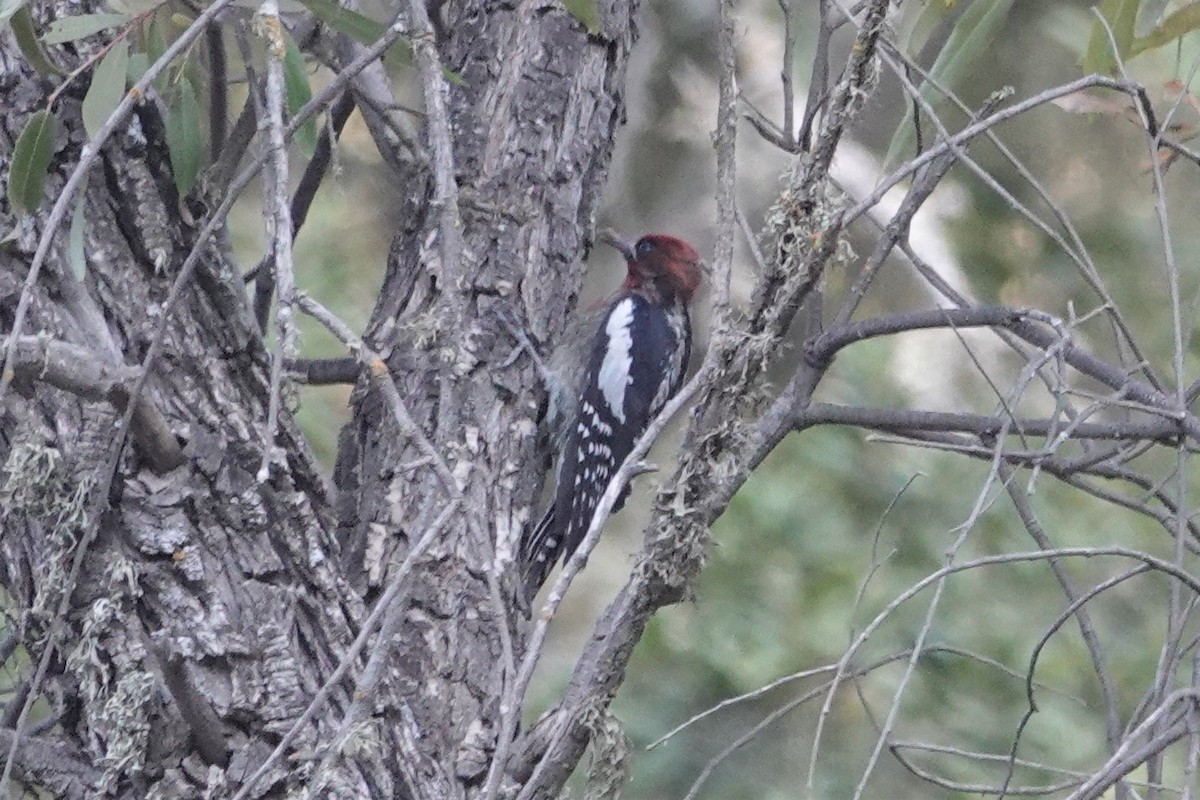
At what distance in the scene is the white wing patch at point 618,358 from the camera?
367 cm

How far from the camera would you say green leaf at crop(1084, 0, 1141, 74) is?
202 cm

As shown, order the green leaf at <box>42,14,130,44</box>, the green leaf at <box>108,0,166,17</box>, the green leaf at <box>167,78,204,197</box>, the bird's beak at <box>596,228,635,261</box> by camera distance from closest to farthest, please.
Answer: the green leaf at <box>42,14,130,44</box> < the green leaf at <box>167,78,204,197</box> < the green leaf at <box>108,0,166,17</box> < the bird's beak at <box>596,228,635,261</box>

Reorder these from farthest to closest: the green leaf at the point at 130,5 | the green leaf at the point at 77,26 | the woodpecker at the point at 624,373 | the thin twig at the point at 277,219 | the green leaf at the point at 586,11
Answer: the woodpecker at the point at 624,373 → the green leaf at the point at 130,5 → the green leaf at the point at 586,11 → the green leaf at the point at 77,26 → the thin twig at the point at 277,219

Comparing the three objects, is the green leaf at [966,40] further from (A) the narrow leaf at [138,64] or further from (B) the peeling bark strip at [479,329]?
(A) the narrow leaf at [138,64]

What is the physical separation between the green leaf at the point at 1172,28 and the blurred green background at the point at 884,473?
1038 mm

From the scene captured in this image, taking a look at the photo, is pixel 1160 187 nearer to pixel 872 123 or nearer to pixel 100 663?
pixel 100 663

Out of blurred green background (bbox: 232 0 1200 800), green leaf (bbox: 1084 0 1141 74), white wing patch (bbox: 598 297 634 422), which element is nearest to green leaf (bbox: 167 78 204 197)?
green leaf (bbox: 1084 0 1141 74)

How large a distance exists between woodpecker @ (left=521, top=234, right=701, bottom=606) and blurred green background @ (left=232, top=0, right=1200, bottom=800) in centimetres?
33

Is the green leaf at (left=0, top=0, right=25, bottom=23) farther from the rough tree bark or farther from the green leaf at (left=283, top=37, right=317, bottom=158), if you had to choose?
the green leaf at (left=283, top=37, right=317, bottom=158)

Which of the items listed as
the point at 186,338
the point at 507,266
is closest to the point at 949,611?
the point at 507,266

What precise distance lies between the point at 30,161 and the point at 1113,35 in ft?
4.93

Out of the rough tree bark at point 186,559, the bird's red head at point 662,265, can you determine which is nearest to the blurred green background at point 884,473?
the bird's red head at point 662,265

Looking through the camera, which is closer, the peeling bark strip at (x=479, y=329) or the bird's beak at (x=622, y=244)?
the peeling bark strip at (x=479, y=329)

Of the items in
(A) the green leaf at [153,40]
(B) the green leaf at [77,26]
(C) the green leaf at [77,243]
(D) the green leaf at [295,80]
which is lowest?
(C) the green leaf at [77,243]
